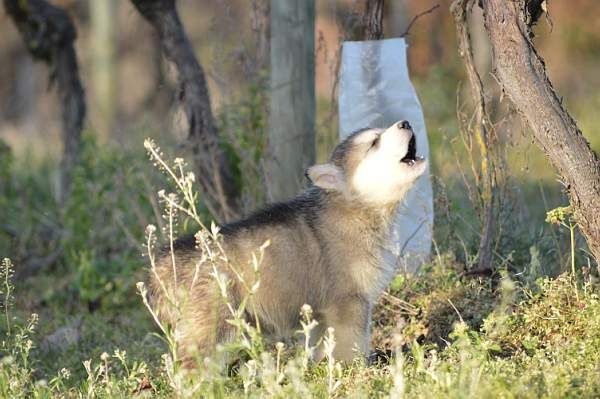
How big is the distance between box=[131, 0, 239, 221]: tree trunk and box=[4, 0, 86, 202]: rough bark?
6.64ft

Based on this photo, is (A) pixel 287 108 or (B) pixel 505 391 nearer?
(B) pixel 505 391

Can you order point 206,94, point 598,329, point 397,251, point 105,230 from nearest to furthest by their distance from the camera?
1. point 598,329
2. point 397,251
3. point 206,94
4. point 105,230

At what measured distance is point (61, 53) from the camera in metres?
11.2

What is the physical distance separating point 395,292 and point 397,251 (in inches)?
26.0

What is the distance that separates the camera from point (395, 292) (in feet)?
24.2

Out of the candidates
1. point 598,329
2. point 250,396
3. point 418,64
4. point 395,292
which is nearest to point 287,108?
point 395,292

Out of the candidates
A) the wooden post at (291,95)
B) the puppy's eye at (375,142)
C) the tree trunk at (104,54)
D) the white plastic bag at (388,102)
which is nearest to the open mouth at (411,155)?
the puppy's eye at (375,142)

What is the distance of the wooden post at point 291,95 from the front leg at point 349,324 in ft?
7.36

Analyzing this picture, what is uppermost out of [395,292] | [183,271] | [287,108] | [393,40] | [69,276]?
[393,40]

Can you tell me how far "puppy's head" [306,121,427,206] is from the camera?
6.43m

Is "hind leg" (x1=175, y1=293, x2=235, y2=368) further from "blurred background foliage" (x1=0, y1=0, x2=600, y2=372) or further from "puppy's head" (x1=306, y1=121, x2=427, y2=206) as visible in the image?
"blurred background foliage" (x1=0, y1=0, x2=600, y2=372)

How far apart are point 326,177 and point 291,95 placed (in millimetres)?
1924

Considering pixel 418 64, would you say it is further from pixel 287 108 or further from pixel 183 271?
pixel 183 271

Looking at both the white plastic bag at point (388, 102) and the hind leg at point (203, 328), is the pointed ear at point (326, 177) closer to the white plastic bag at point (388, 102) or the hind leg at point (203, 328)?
the hind leg at point (203, 328)
